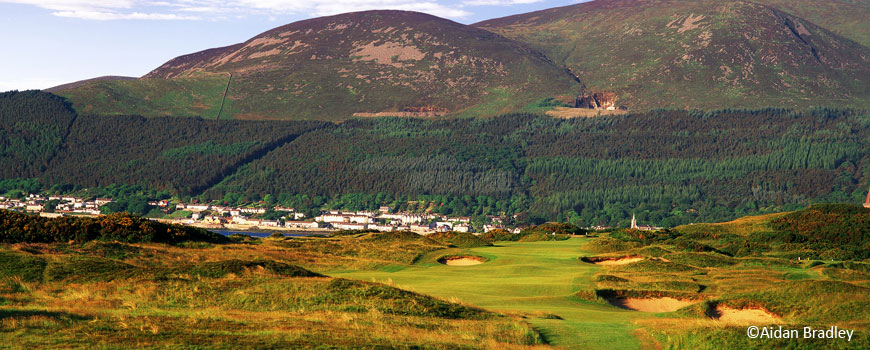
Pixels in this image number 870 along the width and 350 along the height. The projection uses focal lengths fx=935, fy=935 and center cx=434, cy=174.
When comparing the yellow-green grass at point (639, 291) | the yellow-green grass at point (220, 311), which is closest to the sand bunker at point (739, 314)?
the yellow-green grass at point (639, 291)

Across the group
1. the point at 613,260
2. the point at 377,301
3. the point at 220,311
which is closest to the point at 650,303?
the point at 377,301

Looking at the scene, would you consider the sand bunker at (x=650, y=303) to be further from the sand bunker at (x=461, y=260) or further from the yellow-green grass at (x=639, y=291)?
the sand bunker at (x=461, y=260)

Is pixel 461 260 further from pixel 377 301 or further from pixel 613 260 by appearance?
pixel 377 301

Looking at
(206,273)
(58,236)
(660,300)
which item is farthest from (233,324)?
(58,236)

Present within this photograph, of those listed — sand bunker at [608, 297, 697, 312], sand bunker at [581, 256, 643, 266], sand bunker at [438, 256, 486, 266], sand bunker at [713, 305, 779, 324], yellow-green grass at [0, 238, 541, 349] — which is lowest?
sand bunker at [581, 256, 643, 266]

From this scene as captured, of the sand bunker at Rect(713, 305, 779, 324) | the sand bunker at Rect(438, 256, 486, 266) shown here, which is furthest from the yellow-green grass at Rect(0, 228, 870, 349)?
the sand bunker at Rect(438, 256, 486, 266)

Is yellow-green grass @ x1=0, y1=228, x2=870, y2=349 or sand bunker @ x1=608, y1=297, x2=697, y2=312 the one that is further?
sand bunker @ x1=608, y1=297, x2=697, y2=312

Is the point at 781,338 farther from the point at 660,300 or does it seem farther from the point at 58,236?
the point at 58,236

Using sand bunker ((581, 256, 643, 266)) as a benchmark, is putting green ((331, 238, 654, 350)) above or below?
above

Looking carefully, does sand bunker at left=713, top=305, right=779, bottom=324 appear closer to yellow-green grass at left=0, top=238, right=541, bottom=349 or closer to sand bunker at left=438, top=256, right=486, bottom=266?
yellow-green grass at left=0, top=238, right=541, bottom=349
